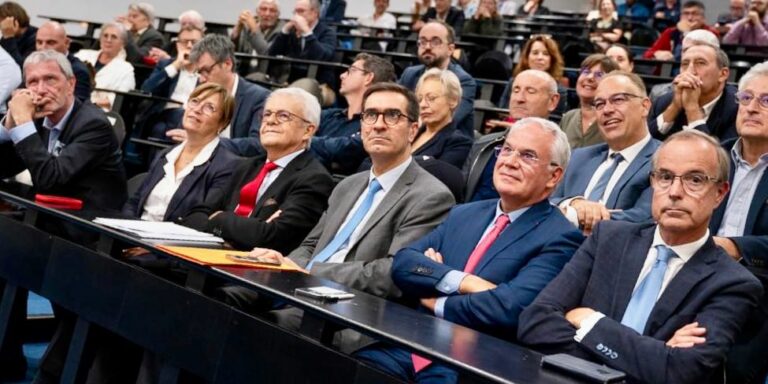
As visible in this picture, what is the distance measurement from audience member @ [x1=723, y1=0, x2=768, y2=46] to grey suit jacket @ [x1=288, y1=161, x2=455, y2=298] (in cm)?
596

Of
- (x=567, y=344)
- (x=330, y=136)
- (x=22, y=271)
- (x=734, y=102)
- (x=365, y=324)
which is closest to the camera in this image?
(x=365, y=324)

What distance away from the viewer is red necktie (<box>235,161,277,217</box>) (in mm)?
3668

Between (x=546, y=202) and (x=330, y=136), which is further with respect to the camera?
(x=330, y=136)

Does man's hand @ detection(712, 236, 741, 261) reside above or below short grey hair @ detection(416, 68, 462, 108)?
below

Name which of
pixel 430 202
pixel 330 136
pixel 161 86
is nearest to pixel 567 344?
pixel 430 202

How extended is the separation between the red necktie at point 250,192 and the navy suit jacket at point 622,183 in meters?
1.00

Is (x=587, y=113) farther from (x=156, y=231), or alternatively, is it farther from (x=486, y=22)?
(x=486, y=22)

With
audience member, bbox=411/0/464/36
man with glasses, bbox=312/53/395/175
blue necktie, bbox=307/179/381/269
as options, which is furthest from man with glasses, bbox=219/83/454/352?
audience member, bbox=411/0/464/36

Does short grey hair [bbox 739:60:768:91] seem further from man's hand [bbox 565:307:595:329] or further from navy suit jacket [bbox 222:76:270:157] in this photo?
navy suit jacket [bbox 222:76:270:157]

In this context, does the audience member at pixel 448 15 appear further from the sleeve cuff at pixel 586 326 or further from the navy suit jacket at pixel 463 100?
the sleeve cuff at pixel 586 326

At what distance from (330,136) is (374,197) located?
72.5 inches

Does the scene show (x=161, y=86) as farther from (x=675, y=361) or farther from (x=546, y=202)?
(x=675, y=361)

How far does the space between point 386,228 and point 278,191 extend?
1.94 ft

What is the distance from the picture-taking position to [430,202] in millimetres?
3092
